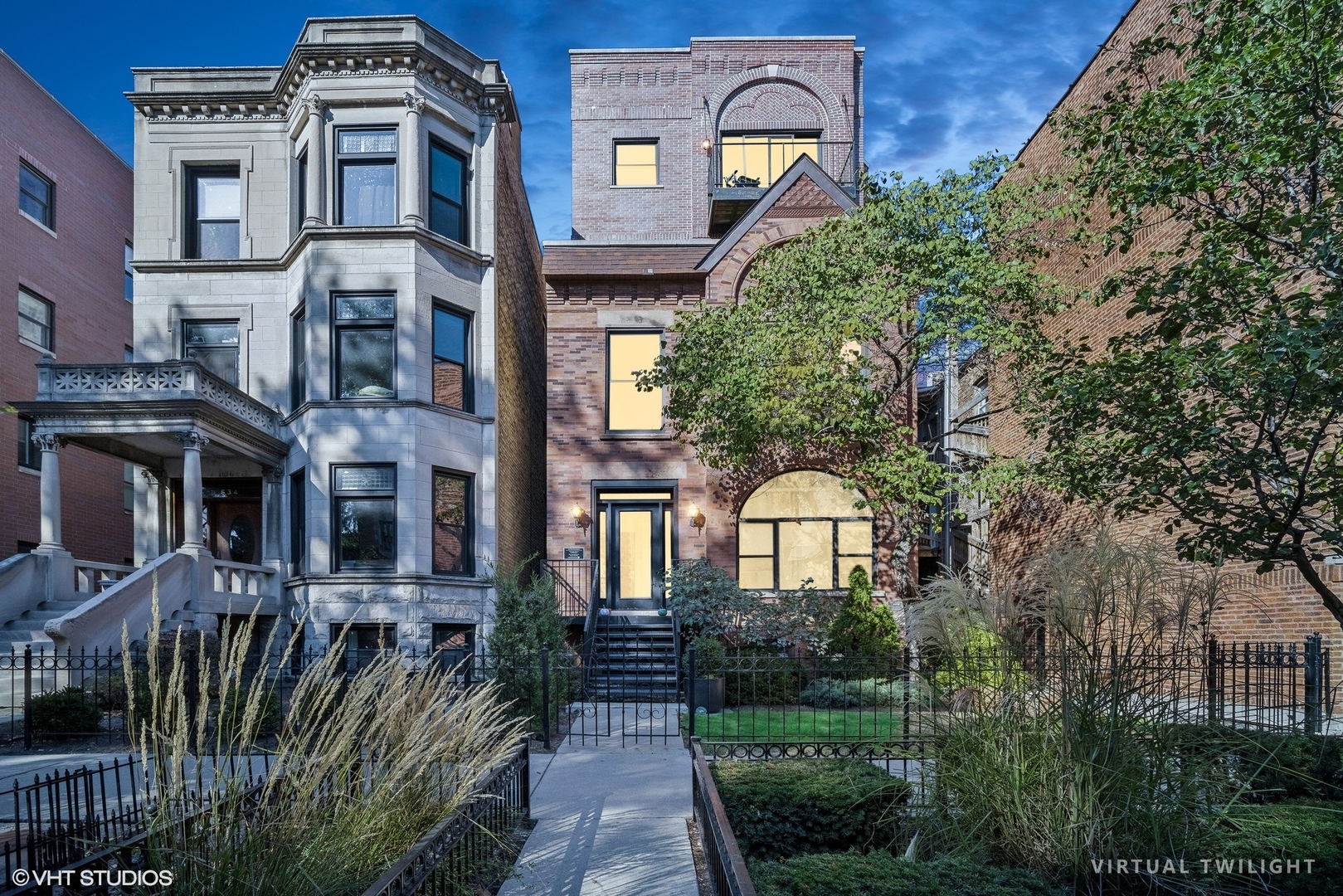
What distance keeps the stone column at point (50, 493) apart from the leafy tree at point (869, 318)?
35.4 ft

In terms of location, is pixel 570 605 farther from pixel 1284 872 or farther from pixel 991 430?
pixel 1284 872

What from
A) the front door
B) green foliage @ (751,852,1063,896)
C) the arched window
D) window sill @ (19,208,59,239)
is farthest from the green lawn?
window sill @ (19,208,59,239)

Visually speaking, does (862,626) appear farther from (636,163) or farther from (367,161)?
(636,163)

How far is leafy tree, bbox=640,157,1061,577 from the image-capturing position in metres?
15.6

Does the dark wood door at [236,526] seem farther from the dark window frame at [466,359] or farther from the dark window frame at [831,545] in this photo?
the dark window frame at [831,545]

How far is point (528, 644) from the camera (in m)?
14.4

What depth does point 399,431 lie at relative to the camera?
16.8 m

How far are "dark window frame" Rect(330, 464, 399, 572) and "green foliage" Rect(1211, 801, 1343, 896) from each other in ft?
46.8

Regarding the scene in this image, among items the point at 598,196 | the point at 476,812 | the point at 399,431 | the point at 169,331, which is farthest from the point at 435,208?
the point at 476,812

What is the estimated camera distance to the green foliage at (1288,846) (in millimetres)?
4953

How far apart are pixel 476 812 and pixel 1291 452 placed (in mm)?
10839

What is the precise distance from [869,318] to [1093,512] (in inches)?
190

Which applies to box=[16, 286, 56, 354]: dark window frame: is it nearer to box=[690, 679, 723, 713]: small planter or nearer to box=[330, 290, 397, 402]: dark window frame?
box=[330, 290, 397, 402]: dark window frame

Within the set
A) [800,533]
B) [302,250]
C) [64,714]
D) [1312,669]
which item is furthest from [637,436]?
[1312,669]
